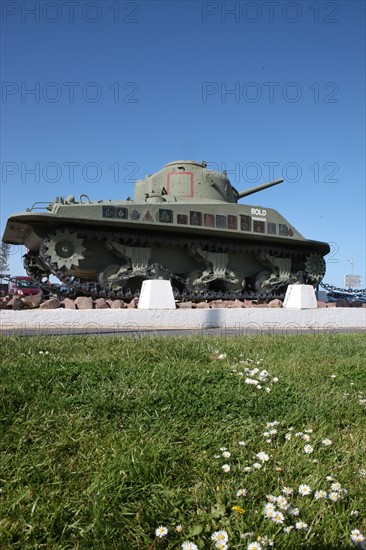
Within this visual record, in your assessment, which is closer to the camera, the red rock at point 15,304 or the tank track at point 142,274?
the red rock at point 15,304

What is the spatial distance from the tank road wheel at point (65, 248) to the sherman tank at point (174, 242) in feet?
0.10

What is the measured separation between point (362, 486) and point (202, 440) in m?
0.92

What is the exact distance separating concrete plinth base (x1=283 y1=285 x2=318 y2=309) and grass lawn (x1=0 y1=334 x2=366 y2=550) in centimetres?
837

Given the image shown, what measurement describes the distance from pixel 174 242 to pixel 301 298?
5.37m

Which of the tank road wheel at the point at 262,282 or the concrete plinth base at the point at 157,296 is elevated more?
the tank road wheel at the point at 262,282

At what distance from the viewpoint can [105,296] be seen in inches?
596

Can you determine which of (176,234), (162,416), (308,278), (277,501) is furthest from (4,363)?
(308,278)

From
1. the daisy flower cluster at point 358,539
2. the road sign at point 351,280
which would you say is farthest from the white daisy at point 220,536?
the road sign at point 351,280

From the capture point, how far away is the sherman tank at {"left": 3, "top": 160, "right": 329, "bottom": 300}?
14.9 m

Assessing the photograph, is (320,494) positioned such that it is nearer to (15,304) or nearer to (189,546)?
(189,546)

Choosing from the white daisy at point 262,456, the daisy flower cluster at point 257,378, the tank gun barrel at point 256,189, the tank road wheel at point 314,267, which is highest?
Result: the tank gun barrel at point 256,189

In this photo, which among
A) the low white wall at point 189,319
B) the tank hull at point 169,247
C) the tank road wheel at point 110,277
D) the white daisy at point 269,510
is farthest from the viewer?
the tank road wheel at point 110,277

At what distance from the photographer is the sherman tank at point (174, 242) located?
48.7ft

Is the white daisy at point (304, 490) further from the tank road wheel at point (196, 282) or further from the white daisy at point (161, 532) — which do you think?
the tank road wheel at point (196, 282)
